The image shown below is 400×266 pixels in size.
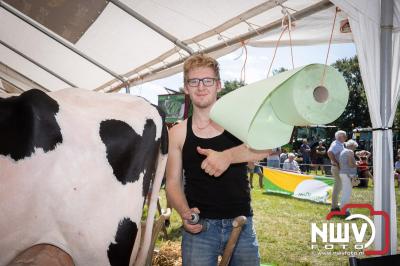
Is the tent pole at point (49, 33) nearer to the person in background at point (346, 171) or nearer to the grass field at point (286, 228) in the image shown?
the grass field at point (286, 228)

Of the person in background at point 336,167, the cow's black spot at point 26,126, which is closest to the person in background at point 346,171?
the person in background at point 336,167

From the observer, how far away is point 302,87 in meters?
1.20

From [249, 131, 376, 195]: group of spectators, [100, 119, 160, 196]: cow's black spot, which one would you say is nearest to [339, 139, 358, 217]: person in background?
[249, 131, 376, 195]: group of spectators

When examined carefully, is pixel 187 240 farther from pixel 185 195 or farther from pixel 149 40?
pixel 149 40

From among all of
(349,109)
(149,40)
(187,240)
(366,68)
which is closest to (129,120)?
(187,240)

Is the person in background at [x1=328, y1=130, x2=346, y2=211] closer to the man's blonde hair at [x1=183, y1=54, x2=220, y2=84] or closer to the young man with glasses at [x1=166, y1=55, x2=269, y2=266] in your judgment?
the young man with glasses at [x1=166, y1=55, x2=269, y2=266]

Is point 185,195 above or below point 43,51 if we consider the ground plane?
below

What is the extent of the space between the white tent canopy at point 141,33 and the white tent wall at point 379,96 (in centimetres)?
41

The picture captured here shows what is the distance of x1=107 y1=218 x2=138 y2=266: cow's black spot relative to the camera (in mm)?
1405

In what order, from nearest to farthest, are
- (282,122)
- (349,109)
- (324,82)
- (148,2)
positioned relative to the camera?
(324,82) < (282,122) < (148,2) < (349,109)

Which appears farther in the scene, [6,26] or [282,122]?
[6,26]

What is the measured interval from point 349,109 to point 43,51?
3645 centimetres

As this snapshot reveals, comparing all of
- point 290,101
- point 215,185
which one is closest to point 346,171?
point 215,185

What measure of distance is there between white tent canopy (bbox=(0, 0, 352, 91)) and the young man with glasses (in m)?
1.69
